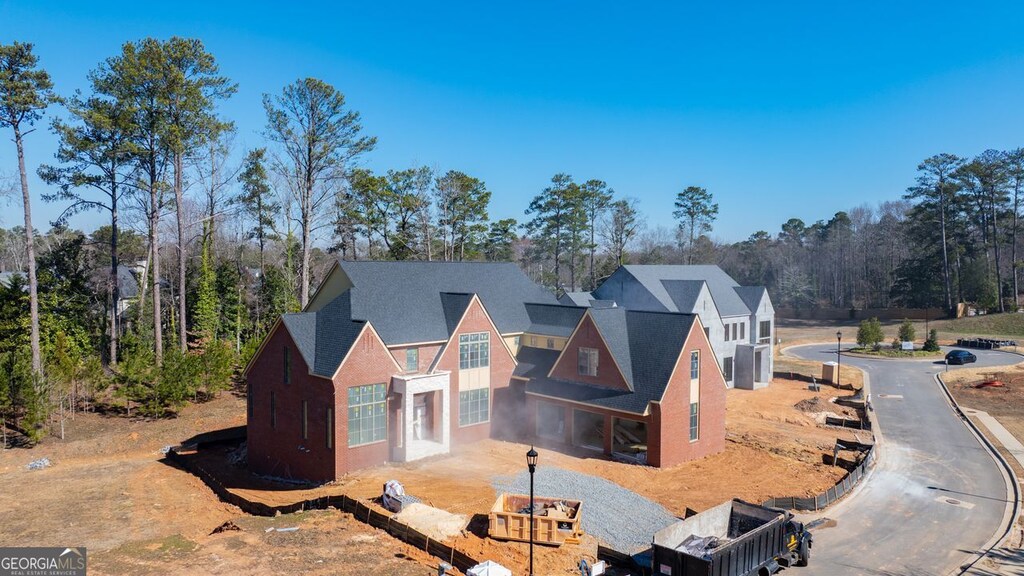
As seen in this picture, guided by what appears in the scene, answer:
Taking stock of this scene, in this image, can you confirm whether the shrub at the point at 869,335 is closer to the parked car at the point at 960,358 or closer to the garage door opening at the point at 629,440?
the parked car at the point at 960,358

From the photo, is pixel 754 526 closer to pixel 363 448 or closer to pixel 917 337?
pixel 363 448

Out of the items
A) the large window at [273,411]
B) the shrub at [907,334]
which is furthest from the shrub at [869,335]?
the large window at [273,411]

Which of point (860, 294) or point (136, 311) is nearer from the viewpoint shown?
point (136, 311)

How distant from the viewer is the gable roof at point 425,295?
29281mm

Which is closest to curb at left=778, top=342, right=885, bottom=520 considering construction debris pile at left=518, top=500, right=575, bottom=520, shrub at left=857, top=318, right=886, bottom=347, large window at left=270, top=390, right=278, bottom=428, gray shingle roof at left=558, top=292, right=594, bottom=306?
construction debris pile at left=518, top=500, right=575, bottom=520

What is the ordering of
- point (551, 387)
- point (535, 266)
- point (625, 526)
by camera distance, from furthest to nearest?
1. point (535, 266)
2. point (551, 387)
3. point (625, 526)

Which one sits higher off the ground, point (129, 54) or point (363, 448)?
point (129, 54)

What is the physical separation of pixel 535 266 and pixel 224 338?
182ft

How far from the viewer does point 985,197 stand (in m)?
79.6

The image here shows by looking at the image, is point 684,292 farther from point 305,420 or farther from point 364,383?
point 305,420

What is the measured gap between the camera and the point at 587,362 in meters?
29.9

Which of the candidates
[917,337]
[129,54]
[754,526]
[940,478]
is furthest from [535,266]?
[754,526]

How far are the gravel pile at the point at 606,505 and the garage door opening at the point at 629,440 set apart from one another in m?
4.12

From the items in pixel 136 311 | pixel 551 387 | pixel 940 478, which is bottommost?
pixel 940 478
